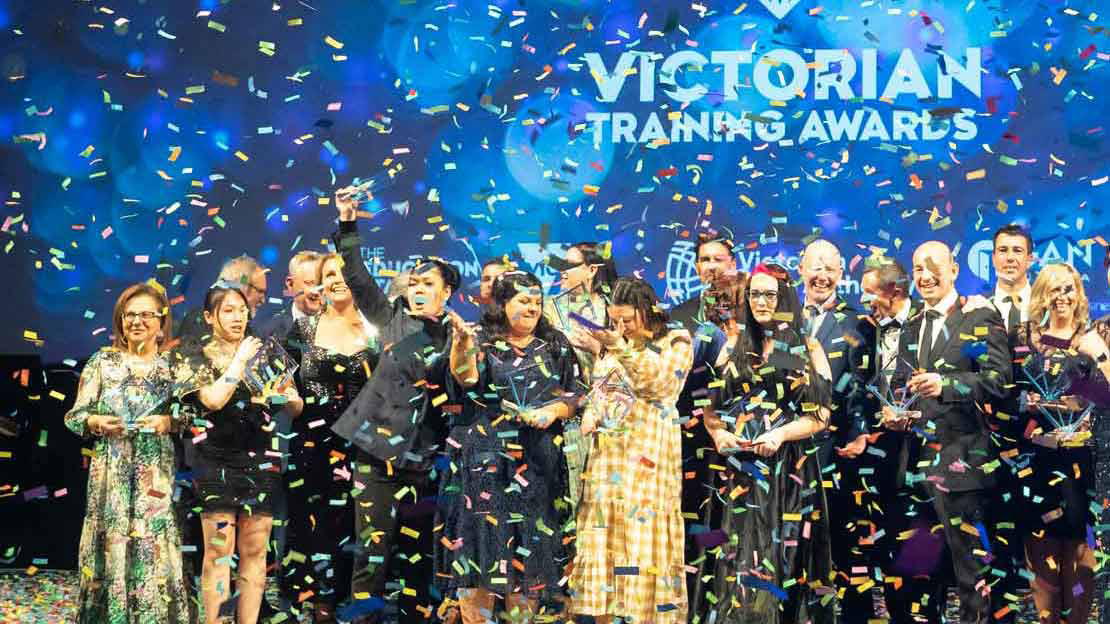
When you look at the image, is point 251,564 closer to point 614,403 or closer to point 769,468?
point 614,403

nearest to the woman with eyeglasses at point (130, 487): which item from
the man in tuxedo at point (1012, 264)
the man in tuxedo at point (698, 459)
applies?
the man in tuxedo at point (698, 459)

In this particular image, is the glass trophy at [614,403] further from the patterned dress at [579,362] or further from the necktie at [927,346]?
the necktie at [927,346]

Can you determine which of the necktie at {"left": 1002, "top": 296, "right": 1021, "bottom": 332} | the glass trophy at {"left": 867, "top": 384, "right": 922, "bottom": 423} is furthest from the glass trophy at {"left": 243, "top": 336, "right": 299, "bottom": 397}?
the necktie at {"left": 1002, "top": 296, "right": 1021, "bottom": 332}

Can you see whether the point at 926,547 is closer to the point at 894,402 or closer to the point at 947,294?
the point at 894,402

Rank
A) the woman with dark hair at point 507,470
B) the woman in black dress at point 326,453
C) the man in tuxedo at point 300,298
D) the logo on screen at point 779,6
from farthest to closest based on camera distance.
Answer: the logo on screen at point 779,6, the man in tuxedo at point 300,298, the woman in black dress at point 326,453, the woman with dark hair at point 507,470

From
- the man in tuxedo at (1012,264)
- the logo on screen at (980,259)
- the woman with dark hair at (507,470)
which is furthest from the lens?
the logo on screen at (980,259)

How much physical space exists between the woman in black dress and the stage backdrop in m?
1.35

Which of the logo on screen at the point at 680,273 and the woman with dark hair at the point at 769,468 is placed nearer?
the woman with dark hair at the point at 769,468

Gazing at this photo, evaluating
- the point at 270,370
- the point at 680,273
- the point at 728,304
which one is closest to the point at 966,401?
the point at 728,304

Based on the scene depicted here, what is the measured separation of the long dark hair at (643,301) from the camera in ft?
18.4

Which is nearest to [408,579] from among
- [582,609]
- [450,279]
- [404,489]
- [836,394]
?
[404,489]

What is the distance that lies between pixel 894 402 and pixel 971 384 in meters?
0.30

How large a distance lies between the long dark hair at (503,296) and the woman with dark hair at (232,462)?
87cm

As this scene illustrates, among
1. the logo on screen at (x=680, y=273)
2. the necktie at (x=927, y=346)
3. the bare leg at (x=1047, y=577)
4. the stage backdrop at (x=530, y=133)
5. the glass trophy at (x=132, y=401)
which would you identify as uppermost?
the stage backdrop at (x=530, y=133)
